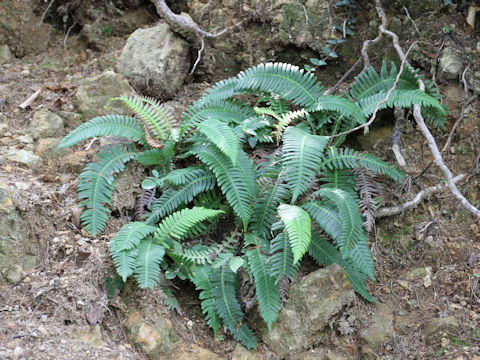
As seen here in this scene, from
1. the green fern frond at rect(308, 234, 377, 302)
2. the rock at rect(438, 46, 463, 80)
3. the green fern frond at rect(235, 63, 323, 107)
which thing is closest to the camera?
the green fern frond at rect(308, 234, 377, 302)

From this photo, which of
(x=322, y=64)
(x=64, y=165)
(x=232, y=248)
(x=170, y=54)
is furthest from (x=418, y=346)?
(x=170, y=54)

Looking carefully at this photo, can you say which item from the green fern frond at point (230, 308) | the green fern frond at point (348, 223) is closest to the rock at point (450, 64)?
the green fern frond at point (348, 223)

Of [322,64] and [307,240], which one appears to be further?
[322,64]

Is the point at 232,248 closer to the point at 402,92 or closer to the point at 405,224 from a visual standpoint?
the point at 405,224

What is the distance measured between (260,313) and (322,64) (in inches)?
95.5

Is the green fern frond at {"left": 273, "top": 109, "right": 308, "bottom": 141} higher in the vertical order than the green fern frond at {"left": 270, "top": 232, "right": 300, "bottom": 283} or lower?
higher

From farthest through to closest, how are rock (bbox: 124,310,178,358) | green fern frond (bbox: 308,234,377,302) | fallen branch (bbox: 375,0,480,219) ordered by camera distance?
1. green fern frond (bbox: 308,234,377,302)
2. fallen branch (bbox: 375,0,480,219)
3. rock (bbox: 124,310,178,358)

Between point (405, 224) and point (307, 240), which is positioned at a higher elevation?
point (307, 240)

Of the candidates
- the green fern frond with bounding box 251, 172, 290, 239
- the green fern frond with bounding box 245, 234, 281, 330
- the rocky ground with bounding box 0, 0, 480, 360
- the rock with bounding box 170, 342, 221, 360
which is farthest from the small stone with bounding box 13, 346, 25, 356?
the green fern frond with bounding box 251, 172, 290, 239

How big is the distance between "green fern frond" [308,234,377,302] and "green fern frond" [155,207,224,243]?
31.3 inches

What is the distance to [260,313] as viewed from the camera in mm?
2916

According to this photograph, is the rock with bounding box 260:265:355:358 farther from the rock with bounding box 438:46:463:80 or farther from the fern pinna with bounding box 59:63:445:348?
the rock with bounding box 438:46:463:80

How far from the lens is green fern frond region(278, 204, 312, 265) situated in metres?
2.62

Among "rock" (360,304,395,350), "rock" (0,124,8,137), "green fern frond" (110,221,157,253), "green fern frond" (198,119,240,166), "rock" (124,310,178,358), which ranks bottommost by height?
"rock" (124,310,178,358)
